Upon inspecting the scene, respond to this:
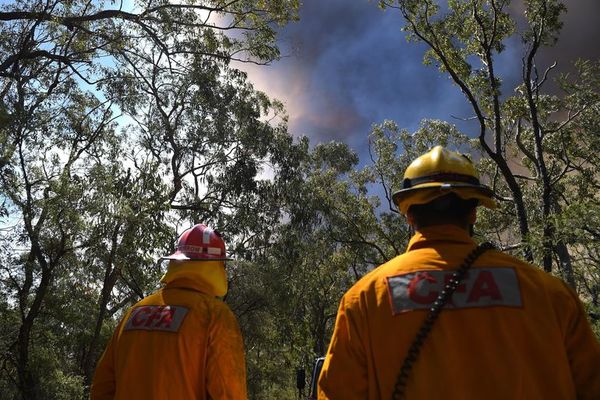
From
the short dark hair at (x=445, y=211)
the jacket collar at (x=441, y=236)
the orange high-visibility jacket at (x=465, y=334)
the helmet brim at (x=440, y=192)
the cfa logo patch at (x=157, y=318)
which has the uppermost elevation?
the helmet brim at (x=440, y=192)

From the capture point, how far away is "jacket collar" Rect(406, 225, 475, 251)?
1657 mm

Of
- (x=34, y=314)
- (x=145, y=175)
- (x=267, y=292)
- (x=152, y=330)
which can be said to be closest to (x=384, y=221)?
(x=267, y=292)

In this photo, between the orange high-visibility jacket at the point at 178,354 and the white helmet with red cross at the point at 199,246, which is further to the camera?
the white helmet with red cross at the point at 199,246

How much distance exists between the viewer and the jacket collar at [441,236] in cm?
166

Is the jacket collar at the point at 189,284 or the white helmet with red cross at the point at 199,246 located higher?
the white helmet with red cross at the point at 199,246

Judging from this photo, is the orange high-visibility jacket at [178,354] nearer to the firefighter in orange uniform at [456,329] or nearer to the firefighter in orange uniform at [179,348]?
the firefighter in orange uniform at [179,348]

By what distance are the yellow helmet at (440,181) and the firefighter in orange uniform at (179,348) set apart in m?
1.26

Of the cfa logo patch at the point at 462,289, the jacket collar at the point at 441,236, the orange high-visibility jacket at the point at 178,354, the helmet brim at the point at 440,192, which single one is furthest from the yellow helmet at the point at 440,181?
the orange high-visibility jacket at the point at 178,354

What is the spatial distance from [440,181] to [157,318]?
1.64m

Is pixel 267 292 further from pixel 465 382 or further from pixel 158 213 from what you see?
pixel 465 382

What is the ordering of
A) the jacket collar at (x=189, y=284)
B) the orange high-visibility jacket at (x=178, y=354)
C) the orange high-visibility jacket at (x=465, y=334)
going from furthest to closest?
the jacket collar at (x=189, y=284)
the orange high-visibility jacket at (x=178, y=354)
the orange high-visibility jacket at (x=465, y=334)

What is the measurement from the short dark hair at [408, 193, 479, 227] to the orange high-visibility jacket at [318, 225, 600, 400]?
53 millimetres

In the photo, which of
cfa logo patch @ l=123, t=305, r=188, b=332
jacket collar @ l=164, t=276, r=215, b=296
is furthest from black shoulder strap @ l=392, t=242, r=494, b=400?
jacket collar @ l=164, t=276, r=215, b=296

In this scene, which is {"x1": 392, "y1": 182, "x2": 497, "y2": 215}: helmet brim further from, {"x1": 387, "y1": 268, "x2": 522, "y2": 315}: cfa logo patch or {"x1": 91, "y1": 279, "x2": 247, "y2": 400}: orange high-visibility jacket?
{"x1": 91, "y1": 279, "x2": 247, "y2": 400}: orange high-visibility jacket
